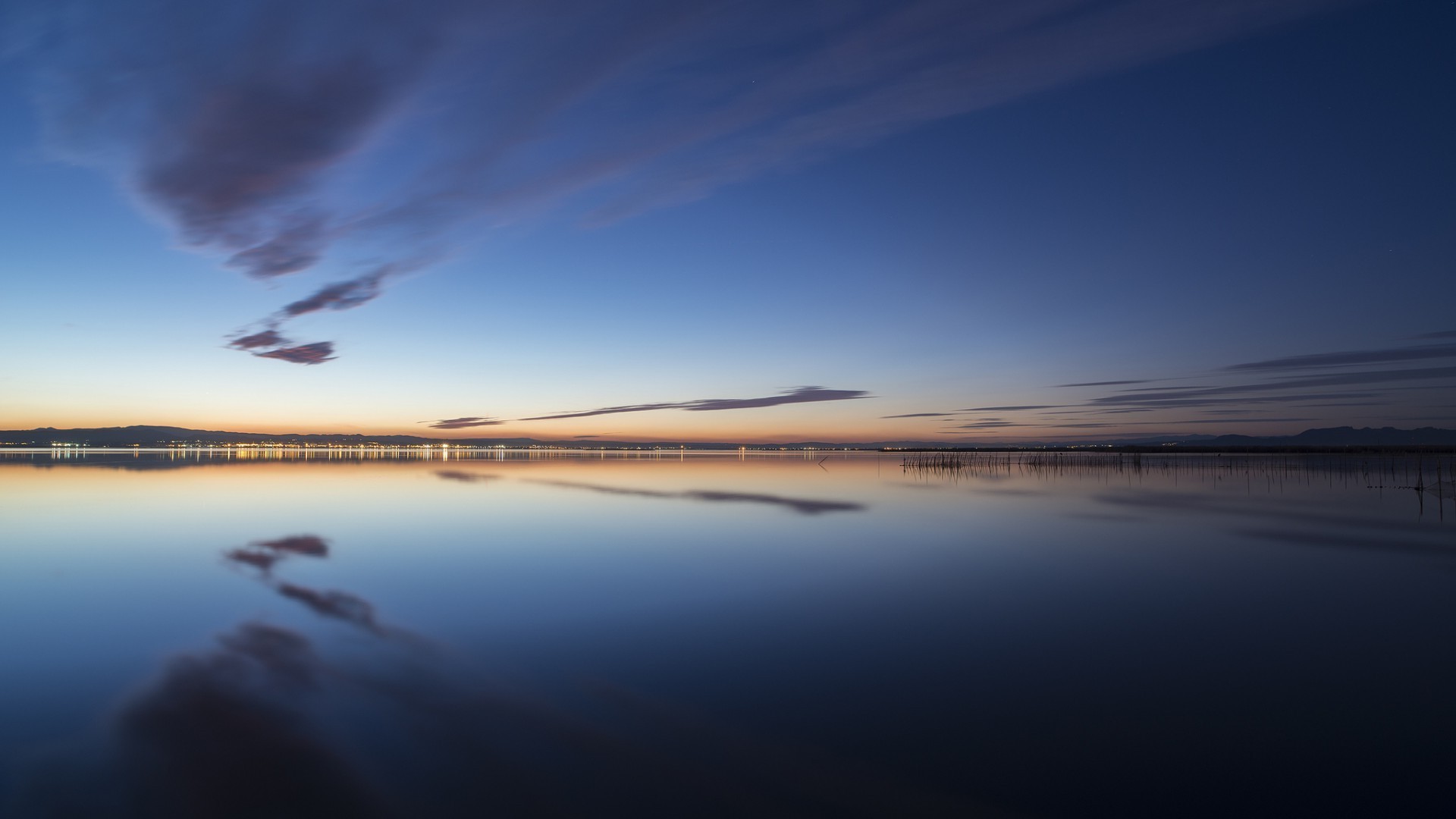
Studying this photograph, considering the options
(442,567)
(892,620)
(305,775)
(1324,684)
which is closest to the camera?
(305,775)

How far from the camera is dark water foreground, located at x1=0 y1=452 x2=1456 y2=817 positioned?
5.35m

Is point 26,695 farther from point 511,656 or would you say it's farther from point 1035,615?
point 1035,615

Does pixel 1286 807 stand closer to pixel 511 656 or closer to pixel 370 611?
pixel 511 656

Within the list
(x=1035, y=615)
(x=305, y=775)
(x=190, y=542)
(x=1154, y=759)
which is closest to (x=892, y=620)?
(x=1035, y=615)

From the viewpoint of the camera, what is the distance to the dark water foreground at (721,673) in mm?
5348

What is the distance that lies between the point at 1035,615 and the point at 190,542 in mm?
18565

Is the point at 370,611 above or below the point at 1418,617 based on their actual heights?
above

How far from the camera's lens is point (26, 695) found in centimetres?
718

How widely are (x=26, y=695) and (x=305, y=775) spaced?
417 cm

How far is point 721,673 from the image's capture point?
26.3 ft

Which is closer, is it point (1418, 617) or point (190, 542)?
point (1418, 617)

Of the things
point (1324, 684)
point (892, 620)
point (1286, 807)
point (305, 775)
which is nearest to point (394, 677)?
point (305, 775)

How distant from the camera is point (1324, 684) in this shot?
776cm

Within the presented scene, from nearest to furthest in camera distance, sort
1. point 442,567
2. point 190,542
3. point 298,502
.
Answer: point 442,567 → point 190,542 → point 298,502
